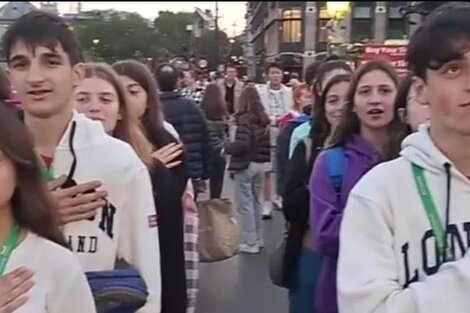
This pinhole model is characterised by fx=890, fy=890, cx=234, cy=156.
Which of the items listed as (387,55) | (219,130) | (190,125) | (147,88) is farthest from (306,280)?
(219,130)

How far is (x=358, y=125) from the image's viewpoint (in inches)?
140

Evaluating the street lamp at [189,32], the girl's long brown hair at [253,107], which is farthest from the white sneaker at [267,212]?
the street lamp at [189,32]

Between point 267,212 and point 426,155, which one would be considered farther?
point 267,212

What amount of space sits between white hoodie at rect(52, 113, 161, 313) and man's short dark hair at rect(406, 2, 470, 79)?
99cm

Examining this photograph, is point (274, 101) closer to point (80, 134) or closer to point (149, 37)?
point (80, 134)

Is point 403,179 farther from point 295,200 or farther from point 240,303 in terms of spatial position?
point 240,303

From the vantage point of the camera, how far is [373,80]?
366cm

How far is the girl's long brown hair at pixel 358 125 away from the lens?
346 cm

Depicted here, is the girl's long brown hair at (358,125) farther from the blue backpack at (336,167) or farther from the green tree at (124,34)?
the green tree at (124,34)

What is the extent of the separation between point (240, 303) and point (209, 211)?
165 centimetres

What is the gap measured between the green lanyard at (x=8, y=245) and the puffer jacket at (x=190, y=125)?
16.4 feet

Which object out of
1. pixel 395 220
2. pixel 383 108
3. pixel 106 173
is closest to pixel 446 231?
pixel 395 220

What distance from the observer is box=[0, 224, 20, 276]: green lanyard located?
2.08 m

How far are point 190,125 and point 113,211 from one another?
4.71m
